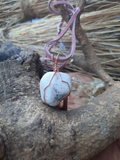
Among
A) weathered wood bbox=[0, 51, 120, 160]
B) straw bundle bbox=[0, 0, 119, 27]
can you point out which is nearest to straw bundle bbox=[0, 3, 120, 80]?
straw bundle bbox=[0, 0, 119, 27]

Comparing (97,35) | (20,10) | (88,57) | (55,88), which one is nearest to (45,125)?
(55,88)

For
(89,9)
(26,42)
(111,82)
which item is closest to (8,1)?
(26,42)

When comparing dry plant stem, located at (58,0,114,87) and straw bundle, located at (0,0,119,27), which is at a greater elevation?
straw bundle, located at (0,0,119,27)

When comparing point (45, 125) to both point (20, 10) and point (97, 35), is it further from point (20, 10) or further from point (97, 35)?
point (20, 10)

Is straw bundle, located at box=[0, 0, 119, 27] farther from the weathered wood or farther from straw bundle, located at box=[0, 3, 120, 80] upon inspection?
the weathered wood

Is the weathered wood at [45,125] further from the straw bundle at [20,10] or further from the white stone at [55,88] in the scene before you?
the straw bundle at [20,10]

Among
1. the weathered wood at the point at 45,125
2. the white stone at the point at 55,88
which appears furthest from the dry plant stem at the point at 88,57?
the white stone at the point at 55,88

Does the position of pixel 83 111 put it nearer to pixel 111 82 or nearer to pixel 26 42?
pixel 111 82
